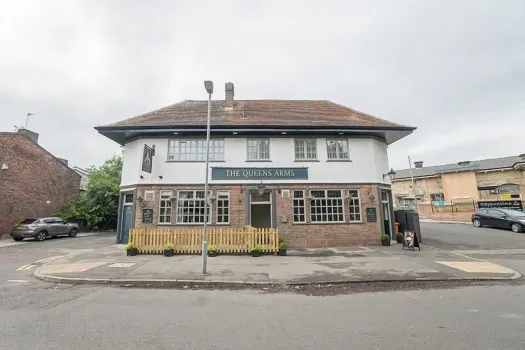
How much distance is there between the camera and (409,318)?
5055mm

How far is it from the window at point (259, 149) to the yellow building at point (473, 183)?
26366 millimetres

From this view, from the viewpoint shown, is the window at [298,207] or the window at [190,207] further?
the window at [298,207]

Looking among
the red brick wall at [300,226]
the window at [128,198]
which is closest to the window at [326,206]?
the red brick wall at [300,226]

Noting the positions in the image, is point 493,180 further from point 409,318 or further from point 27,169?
point 27,169

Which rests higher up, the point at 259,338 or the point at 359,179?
the point at 359,179

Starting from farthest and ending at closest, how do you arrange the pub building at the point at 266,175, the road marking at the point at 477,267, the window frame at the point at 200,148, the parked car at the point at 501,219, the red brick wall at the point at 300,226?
the parked car at the point at 501,219 → the window frame at the point at 200,148 → the pub building at the point at 266,175 → the red brick wall at the point at 300,226 → the road marking at the point at 477,267

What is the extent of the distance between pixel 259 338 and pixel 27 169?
27125mm

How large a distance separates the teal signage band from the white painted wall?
0.20 metres

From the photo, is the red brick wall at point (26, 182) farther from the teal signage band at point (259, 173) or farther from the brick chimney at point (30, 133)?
the teal signage band at point (259, 173)

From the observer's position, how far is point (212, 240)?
12.4 meters

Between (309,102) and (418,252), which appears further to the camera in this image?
(309,102)

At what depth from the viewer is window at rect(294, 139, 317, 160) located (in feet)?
50.4

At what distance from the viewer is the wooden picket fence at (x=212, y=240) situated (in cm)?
1223

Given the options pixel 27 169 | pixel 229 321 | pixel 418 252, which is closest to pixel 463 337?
pixel 229 321
